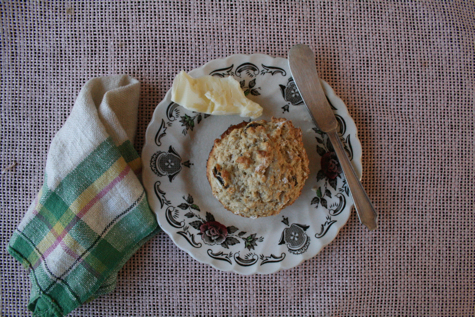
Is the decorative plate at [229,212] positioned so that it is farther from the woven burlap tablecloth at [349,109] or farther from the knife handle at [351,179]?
the woven burlap tablecloth at [349,109]

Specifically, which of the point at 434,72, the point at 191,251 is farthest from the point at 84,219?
the point at 434,72

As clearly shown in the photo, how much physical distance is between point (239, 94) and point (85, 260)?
1.08 metres

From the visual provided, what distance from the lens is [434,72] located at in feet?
5.06

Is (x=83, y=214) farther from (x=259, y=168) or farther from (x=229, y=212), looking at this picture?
(x=259, y=168)

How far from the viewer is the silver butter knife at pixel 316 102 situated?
1363 mm

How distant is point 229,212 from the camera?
1.43m

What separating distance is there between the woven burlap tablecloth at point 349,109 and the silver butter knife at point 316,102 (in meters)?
0.15

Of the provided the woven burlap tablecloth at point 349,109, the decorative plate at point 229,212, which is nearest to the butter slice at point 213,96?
the decorative plate at point 229,212

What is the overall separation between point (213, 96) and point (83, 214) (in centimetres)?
83

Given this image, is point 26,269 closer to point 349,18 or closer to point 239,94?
point 239,94

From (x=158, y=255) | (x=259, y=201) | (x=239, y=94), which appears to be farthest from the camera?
(x=158, y=255)

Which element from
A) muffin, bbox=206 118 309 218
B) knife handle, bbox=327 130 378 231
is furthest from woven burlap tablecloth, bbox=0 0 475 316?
muffin, bbox=206 118 309 218

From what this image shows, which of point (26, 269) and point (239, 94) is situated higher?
point (239, 94)

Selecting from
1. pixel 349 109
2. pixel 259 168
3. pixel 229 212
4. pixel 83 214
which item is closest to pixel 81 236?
pixel 83 214
